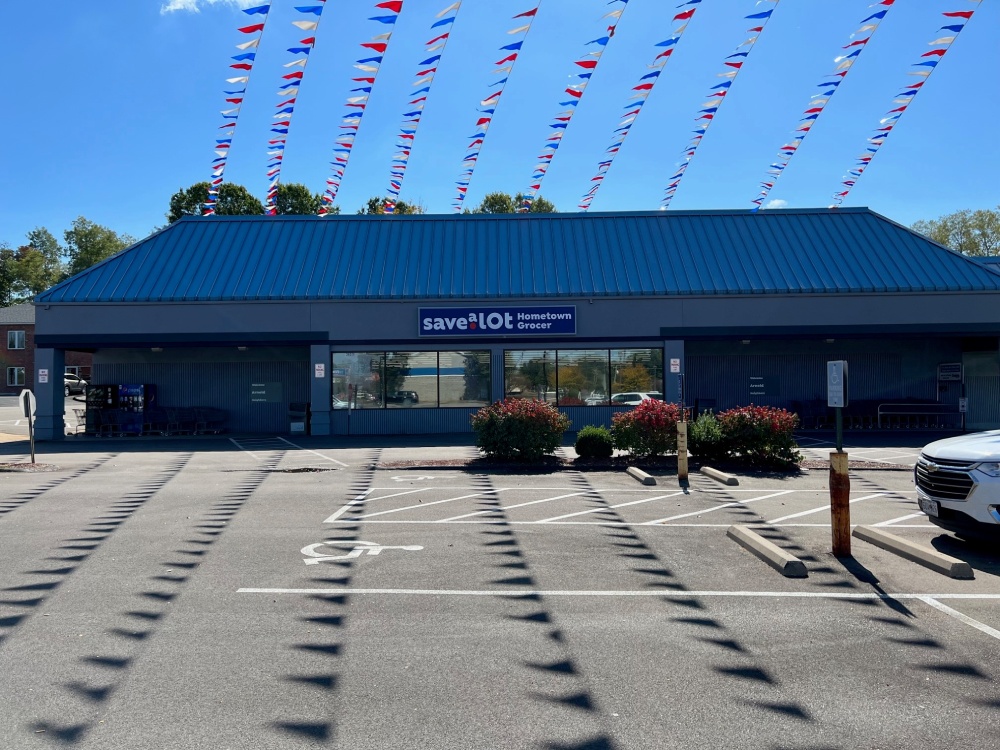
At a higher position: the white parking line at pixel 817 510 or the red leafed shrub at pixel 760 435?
the red leafed shrub at pixel 760 435

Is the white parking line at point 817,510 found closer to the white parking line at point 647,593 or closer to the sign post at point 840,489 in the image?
the sign post at point 840,489

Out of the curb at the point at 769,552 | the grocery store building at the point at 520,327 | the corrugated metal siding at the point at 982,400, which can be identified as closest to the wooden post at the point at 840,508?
the curb at the point at 769,552

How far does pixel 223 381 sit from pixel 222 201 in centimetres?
3709

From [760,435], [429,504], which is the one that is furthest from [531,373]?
[429,504]

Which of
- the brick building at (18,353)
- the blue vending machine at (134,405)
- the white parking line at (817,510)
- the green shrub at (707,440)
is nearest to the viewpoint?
the white parking line at (817,510)

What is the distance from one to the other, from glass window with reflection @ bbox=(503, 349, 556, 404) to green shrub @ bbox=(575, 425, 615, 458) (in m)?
9.15

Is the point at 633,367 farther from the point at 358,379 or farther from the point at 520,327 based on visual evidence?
the point at 358,379

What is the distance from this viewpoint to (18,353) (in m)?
59.8

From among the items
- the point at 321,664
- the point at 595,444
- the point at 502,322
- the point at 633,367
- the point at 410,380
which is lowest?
the point at 321,664

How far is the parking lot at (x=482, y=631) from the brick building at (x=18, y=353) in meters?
51.1

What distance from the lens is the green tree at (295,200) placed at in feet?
211

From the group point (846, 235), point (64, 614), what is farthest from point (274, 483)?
point (846, 235)

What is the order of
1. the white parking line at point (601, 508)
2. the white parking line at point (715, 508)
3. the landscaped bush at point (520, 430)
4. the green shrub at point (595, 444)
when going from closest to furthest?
the white parking line at point (715, 508) → the white parking line at point (601, 508) → the landscaped bush at point (520, 430) → the green shrub at point (595, 444)

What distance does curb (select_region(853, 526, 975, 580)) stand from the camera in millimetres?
7809
